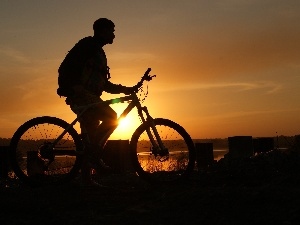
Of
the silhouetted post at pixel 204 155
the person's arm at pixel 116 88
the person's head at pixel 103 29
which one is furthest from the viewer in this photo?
the silhouetted post at pixel 204 155

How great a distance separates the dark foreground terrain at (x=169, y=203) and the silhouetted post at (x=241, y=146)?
19.5 feet

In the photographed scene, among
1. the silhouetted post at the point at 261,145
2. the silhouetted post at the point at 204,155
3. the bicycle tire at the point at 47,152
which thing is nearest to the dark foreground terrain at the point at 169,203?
the bicycle tire at the point at 47,152

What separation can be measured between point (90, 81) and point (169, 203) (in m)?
2.74

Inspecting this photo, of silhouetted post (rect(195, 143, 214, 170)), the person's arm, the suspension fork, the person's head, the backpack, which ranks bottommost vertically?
silhouetted post (rect(195, 143, 214, 170))

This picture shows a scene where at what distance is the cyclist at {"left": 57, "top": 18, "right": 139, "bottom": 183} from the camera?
6.55 m

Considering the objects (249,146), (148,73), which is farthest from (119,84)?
(249,146)

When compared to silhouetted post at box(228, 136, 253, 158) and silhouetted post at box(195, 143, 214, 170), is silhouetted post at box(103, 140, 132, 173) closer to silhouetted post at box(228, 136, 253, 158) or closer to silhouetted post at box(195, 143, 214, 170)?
silhouetted post at box(195, 143, 214, 170)

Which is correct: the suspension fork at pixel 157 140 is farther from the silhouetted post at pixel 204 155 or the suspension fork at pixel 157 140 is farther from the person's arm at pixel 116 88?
the silhouetted post at pixel 204 155

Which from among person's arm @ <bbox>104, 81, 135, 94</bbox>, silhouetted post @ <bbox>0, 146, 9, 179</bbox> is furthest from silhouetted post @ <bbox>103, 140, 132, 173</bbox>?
person's arm @ <bbox>104, 81, 135, 94</bbox>

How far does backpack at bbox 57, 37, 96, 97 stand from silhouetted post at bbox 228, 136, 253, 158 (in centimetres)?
761

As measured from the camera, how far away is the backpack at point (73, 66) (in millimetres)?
6543

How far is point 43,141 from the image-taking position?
6.83 metres

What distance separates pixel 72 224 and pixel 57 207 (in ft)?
3.07

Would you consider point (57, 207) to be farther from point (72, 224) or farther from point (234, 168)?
point (234, 168)
